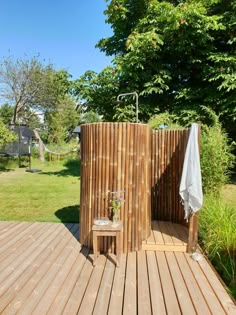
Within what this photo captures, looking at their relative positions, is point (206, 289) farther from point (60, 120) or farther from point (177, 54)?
point (60, 120)

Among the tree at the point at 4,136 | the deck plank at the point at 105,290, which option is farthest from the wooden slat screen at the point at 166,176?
the tree at the point at 4,136

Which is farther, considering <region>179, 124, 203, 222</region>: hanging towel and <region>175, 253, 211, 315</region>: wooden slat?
<region>179, 124, 203, 222</region>: hanging towel

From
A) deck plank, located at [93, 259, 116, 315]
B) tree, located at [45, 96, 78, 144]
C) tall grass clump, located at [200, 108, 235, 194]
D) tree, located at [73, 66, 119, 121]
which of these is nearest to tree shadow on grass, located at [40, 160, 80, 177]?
tree, located at [73, 66, 119, 121]

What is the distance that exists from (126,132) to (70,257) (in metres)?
1.82

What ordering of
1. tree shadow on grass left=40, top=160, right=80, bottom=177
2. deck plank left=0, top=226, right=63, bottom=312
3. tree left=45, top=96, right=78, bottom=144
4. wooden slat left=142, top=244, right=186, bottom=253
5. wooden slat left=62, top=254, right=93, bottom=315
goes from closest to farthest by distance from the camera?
1. wooden slat left=62, top=254, right=93, bottom=315
2. deck plank left=0, top=226, right=63, bottom=312
3. wooden slat left=142, top=244, right=186, bottom=253
4. tree shadow on grass left=40, top=160, right=80, bottom=177
5. tree left=45, top=96, right=78, bottom=144

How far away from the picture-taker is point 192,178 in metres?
3.60

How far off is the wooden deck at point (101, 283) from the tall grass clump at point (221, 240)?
27 centimetres

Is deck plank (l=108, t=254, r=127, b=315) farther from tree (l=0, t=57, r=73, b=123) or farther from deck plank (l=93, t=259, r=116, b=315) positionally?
tree (l=0, t=57, r=73, b=123)

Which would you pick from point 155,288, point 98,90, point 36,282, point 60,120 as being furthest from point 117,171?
point 60,120

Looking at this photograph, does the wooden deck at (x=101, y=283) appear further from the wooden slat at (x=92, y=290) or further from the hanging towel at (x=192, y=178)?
the hanging towel at (x=192, y=178)

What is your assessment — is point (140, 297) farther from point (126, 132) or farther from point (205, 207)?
point (205, 207)

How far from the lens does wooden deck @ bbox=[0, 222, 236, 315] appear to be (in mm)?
2484

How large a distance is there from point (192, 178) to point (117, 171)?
39.7 inches

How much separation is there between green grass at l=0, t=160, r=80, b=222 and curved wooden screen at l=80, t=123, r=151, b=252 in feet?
6.14
